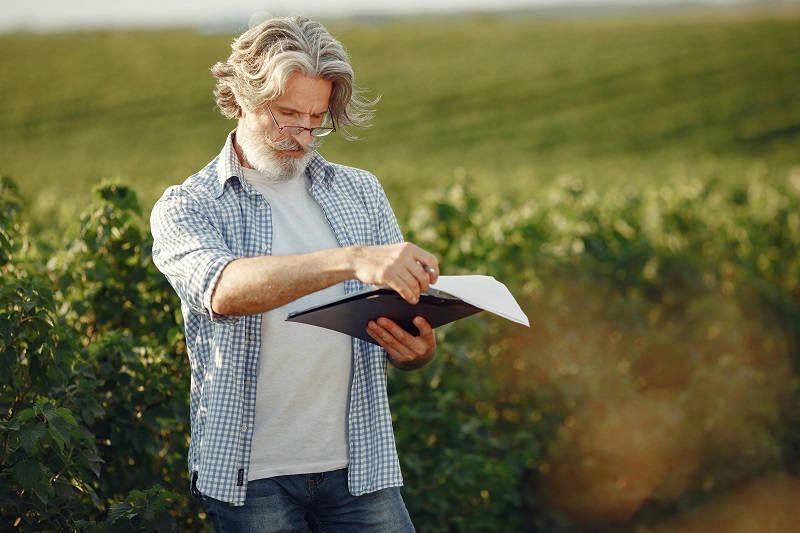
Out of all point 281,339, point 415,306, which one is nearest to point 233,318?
point 281,339

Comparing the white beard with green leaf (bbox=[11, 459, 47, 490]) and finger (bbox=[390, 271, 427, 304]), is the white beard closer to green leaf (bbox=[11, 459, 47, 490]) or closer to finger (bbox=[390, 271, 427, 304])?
finger (bbox=[390, 271, 427, 304])

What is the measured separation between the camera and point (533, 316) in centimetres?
511

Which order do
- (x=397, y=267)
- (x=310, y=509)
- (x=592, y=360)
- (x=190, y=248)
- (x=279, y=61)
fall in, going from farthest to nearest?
(x=592, y=360) → (x=310, y=509) → (x=279, y=61) → (x=190, y=248) → (x=397, y=267)

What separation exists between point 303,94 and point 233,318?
2.15 ft

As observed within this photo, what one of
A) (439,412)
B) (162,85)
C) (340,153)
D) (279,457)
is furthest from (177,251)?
(162,85)

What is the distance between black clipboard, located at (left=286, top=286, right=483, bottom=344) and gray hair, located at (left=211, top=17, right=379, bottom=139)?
2.05ft

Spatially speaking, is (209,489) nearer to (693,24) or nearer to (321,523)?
(321,523)

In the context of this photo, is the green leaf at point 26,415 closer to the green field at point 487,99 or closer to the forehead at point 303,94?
the forehead at point 303,94

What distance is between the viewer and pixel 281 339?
7.79 ft

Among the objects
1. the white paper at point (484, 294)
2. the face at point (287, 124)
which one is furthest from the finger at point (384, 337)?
the face at point (287, 124)

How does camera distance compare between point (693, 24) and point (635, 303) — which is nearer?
point (635, 303)

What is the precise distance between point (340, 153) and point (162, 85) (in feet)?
37.6

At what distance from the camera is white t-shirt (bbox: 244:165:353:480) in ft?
7.67

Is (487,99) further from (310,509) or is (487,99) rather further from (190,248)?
(190,248)
